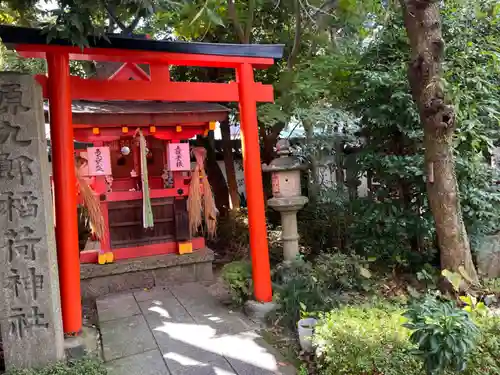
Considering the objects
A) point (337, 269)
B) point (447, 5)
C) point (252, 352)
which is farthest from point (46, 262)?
point (447, 5)

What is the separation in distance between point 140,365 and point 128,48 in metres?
3.55

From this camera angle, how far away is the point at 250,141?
207 inches

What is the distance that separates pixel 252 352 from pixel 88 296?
3605 mm

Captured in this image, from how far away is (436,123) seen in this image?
488 cm

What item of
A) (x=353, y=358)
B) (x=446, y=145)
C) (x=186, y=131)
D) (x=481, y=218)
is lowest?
(x=353, y=358)

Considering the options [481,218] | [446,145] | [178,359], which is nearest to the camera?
[178,359]

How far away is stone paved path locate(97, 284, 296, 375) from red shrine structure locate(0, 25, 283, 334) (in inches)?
24.2

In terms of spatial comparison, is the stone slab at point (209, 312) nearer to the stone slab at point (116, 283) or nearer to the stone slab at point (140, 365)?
the stone slab at point (116, 283)

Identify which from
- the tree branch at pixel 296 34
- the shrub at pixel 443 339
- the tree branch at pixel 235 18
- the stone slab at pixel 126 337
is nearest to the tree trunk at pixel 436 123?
the shrub at pixel 443 339

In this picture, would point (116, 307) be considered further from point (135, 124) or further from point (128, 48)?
point (128, 48)

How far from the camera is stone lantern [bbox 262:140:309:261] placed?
242 inches

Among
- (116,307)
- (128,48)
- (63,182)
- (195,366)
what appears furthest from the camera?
(116,307)

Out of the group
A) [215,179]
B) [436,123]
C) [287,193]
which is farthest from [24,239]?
[215,179]

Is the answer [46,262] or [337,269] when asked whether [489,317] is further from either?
[46,262]
